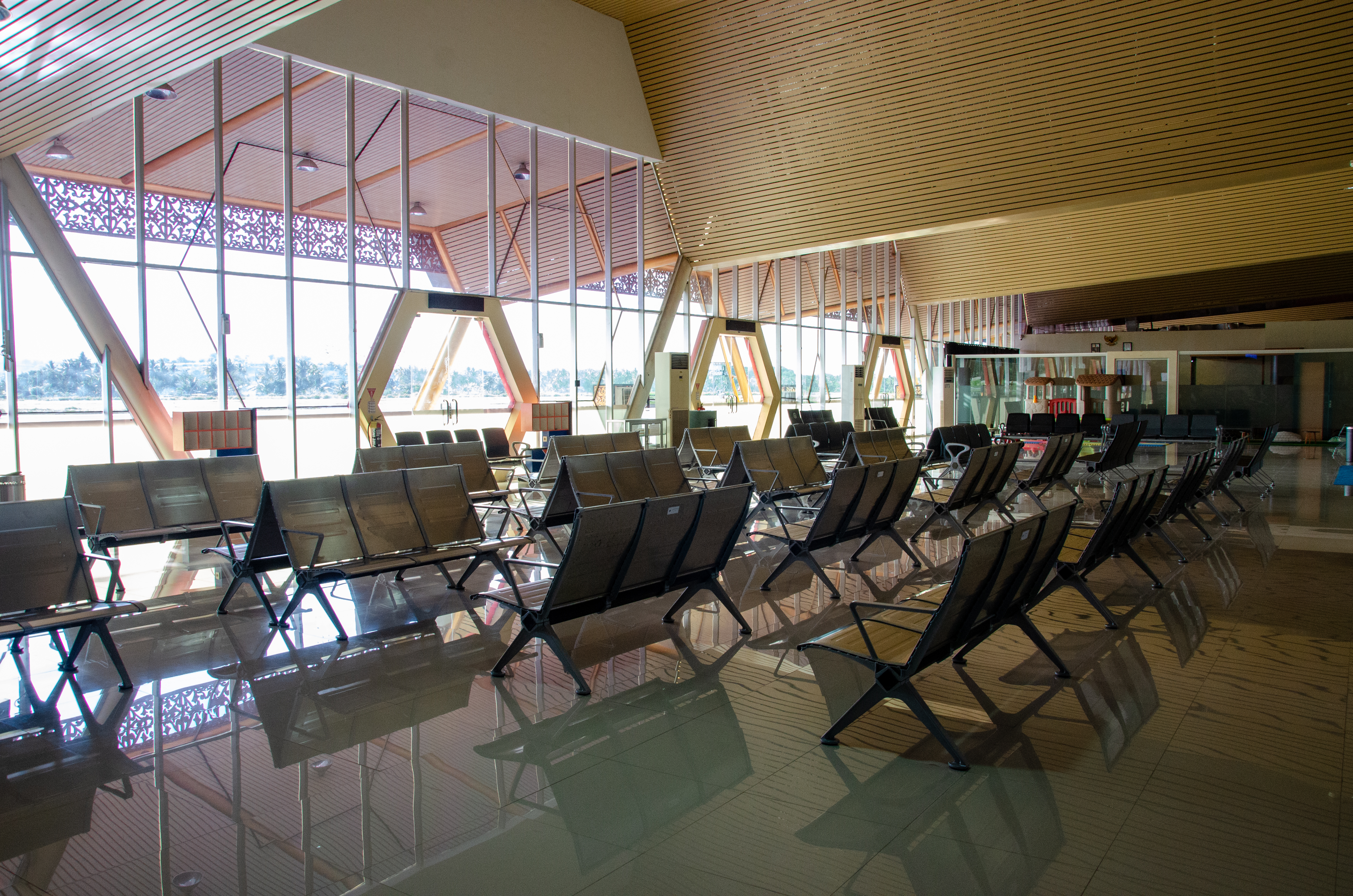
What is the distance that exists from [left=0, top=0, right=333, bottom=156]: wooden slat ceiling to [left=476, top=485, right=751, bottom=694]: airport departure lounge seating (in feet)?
14.2

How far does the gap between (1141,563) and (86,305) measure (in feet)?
33.8

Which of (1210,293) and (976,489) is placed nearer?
(976,489)

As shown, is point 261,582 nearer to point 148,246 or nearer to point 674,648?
point 674,648

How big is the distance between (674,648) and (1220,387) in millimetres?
19435

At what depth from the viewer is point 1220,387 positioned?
1983 centimetres

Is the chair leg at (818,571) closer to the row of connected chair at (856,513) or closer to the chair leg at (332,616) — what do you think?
the row of connected chair at (856,513)

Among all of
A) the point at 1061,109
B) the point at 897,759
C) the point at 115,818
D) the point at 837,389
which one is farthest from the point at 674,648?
the point at 837,389

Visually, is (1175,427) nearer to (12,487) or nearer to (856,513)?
(856,513)

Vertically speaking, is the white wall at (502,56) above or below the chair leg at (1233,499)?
above

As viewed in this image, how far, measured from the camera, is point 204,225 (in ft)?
34.3

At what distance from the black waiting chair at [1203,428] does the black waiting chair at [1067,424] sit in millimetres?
1942

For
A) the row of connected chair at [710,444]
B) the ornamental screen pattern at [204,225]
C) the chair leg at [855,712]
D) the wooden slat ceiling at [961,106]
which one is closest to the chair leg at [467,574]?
the chair leg at [855,712]

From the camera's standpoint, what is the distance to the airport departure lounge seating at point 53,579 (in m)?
4.02

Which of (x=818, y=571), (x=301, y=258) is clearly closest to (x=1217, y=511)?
(x=818, y=571)
